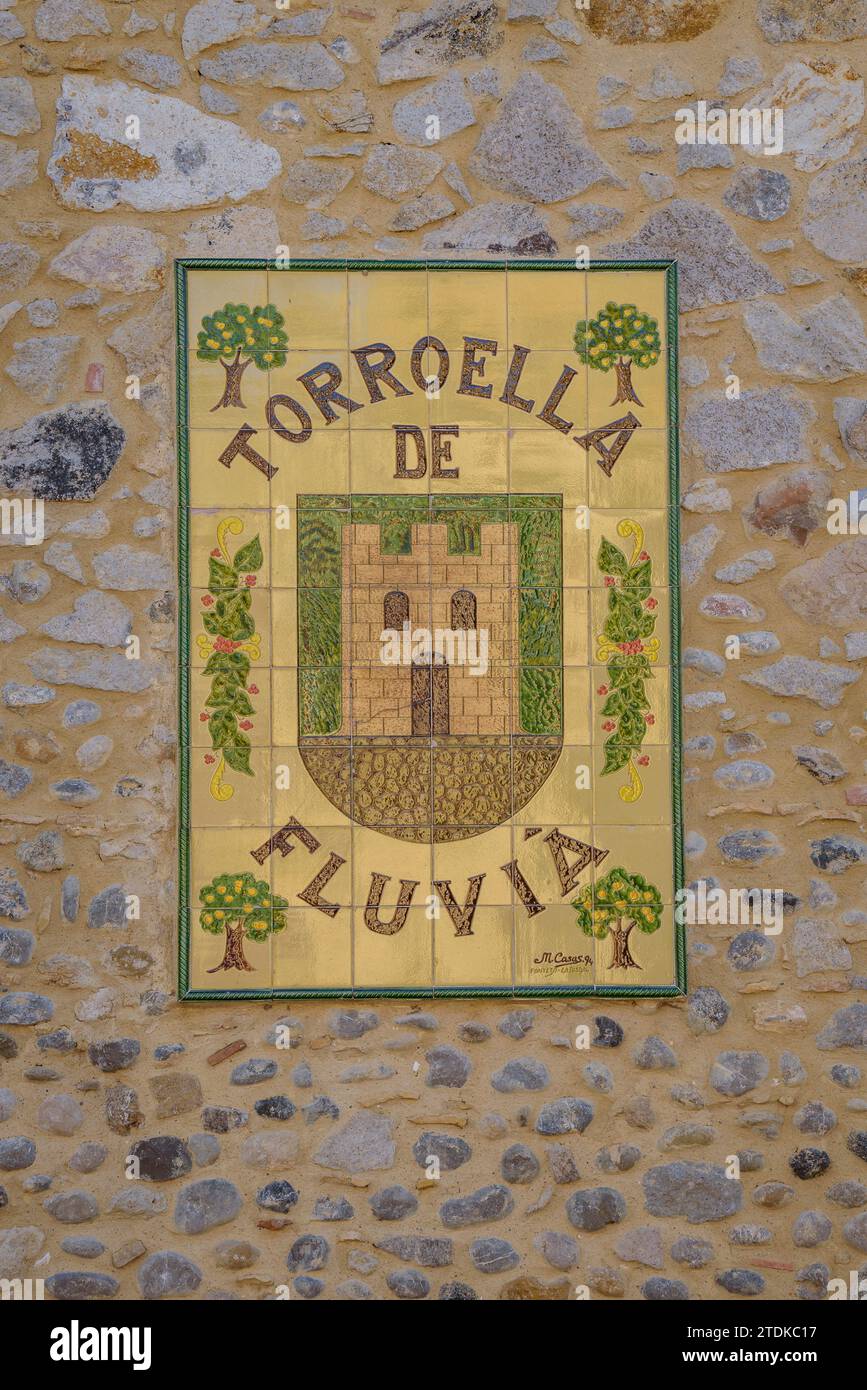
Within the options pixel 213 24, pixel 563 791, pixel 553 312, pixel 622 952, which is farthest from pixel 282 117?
pixel 622 952

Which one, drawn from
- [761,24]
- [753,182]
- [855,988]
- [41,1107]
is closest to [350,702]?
[41,1107]

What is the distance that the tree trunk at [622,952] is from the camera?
3.46 meters

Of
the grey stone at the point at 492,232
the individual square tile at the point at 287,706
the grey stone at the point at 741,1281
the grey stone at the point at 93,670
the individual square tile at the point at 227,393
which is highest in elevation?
the grey stone at the point at 492,232

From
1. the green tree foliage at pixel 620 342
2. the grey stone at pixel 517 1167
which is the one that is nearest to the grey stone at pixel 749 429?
the green tree foliage at pixel 620 342

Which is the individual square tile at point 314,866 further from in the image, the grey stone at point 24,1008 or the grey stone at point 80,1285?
the grey stone at point 80,1285

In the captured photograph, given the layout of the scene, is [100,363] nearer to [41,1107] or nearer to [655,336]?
[655,336]

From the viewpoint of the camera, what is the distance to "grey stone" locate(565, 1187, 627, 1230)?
339cm

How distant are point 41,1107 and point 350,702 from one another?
4.64 feet

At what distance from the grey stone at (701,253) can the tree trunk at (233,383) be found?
114cm

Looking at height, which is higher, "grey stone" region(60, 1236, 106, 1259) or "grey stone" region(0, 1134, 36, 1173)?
"grey stone" region(0, 1134, 36, 1173)

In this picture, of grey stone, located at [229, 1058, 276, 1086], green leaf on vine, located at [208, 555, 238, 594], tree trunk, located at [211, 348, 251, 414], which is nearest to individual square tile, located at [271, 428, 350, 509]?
tree trunk, located at [211, 348, 251, 414]

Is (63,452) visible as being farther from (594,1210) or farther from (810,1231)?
(810,1231)

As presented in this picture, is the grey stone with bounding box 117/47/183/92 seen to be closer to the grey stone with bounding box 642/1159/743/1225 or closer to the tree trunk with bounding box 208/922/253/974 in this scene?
the tree trunk with bounding box 208/922/253/974

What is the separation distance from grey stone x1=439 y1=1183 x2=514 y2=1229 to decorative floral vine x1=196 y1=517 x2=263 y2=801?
1.30 meters
